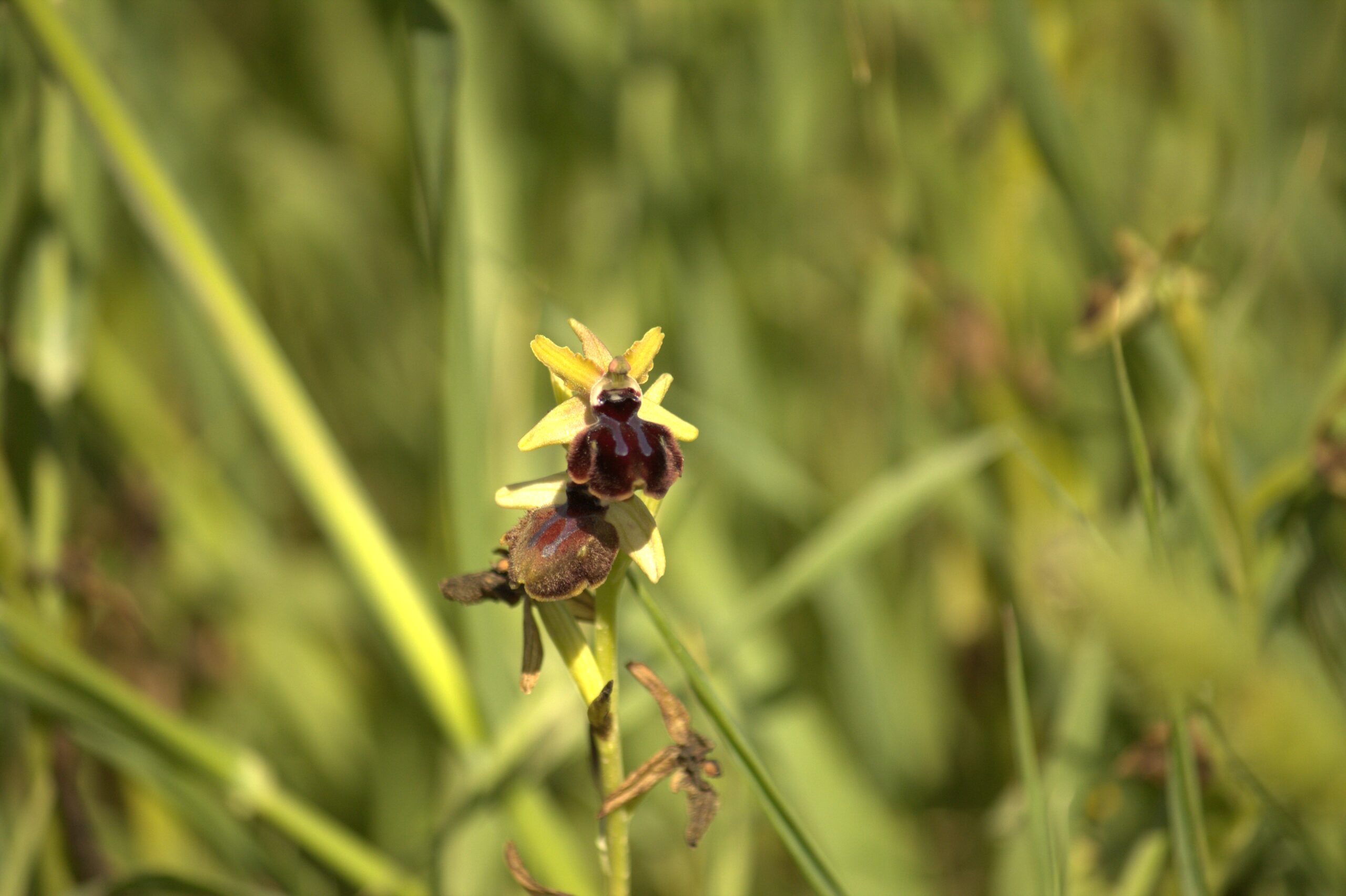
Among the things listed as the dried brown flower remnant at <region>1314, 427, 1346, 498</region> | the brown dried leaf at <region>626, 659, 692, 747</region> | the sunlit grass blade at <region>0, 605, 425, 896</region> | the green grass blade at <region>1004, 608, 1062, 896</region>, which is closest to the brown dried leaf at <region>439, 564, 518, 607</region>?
the brown dried leaf at <region>626, 659, 692, 747</region>

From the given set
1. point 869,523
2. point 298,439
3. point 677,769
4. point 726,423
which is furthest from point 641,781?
point 726,423

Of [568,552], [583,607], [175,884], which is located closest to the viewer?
[568,552]

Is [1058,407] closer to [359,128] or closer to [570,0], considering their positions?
[570,0]

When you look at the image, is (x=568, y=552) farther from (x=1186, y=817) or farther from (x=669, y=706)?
(x=1186, y=817)

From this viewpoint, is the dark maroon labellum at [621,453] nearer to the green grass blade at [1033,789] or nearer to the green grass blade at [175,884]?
the green grass blade at [1033,789]

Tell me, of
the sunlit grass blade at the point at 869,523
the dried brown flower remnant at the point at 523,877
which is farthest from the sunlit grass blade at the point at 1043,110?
the dried brown flower remnant at the point at 523,877
